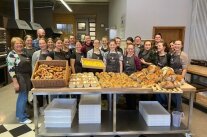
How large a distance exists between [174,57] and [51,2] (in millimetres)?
9108

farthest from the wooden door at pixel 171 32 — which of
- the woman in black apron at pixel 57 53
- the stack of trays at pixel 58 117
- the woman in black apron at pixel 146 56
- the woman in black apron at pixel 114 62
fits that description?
the stack of trays at pixel 58 117

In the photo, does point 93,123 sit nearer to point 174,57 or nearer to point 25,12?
point 174,57

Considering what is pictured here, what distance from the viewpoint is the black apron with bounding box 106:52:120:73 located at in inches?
139

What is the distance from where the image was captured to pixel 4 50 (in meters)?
6.31

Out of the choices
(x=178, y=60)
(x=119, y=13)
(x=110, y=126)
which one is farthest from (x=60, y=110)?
(x=119, y=13)

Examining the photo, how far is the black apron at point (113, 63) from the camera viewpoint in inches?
139

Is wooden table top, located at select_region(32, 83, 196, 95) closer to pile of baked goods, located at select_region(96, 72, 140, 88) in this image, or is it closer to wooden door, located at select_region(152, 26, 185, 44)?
pile of baked goods, located at select_region(96, 72, 140, 88)

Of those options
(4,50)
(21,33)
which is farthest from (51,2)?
(4,50)

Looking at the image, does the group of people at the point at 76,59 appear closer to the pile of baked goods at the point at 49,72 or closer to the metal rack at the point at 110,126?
the pile of baked goods at the point at 49,72

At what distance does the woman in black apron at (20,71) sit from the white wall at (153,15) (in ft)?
11.6

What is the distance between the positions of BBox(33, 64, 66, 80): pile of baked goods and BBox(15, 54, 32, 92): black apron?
2.38ft

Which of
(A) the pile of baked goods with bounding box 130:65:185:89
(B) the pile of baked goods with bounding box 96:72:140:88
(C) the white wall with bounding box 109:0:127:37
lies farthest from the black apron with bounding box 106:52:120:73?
(C) the white wall with bounding box 109:0:127:37

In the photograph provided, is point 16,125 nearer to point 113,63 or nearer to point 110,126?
point 110,126

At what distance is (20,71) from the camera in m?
3.42
